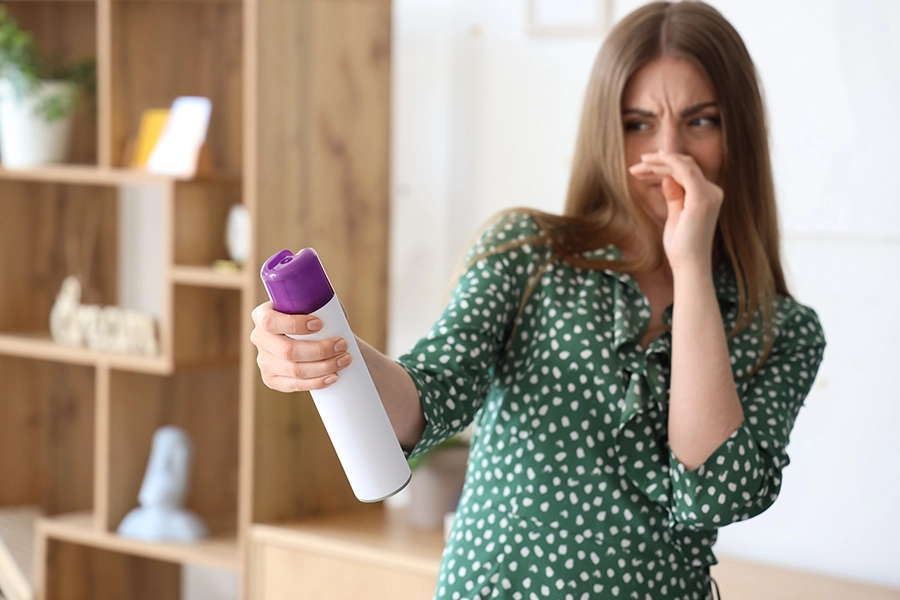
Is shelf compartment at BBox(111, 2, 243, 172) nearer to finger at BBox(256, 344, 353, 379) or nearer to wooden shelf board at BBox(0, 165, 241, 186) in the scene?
wooden shelf board at BBox(0, 165, 241, 186)

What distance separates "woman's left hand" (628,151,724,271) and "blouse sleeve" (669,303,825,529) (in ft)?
0.56

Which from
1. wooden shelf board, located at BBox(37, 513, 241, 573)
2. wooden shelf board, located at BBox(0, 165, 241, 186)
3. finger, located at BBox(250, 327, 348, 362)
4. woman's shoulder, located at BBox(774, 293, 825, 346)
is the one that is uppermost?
wooden shelf board, located at BBox(0, 165, 241, 186)

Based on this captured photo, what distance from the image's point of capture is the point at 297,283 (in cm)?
88

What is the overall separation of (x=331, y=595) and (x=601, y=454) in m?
1.01

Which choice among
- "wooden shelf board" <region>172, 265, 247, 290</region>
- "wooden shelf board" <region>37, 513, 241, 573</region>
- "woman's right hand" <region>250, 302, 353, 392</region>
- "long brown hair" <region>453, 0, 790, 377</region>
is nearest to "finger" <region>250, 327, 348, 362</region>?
"woman's right hand" <region>250, 302, 353, 392</region>

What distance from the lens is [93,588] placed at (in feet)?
8.41

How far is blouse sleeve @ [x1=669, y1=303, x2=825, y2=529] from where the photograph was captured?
1.13m

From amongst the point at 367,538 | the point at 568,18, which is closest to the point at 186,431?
the point at 367,538

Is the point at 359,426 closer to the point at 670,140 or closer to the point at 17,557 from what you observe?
the point at 670,140

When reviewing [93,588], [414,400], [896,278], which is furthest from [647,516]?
[93,588]

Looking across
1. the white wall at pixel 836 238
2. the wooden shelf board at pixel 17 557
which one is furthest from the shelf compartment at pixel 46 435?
the white wall at pixel 836 238

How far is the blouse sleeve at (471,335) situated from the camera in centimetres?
109

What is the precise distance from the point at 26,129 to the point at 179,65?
1.24 feet

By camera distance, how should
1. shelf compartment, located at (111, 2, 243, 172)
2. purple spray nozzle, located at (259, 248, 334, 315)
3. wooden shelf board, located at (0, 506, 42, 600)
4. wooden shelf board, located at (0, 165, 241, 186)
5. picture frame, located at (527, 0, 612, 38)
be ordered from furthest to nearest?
wooden shelf board, located at (0, 506, 42, 600) → shelf compartment, located at (111, 2, 243, 172) → wooden shelf board, located at (0, 165, 241, 186) → picture frame, located at (527, 0, 612, 38) → purple spray nozzle, located at (259, 248, 334, 315)
